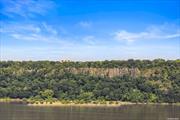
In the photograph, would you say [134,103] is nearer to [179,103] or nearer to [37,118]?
[179,103]

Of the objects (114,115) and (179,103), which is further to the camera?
(179,103)

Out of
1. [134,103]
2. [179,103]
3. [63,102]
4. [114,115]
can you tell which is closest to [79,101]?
[63,102]

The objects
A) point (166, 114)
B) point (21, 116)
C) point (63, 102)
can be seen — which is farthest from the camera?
point (63, 102)

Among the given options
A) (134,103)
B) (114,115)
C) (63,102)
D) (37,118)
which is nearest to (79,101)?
(63,102)

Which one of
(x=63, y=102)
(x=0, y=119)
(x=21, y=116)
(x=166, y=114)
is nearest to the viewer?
(x=0, y=119)

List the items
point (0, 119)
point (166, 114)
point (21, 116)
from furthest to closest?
point (166, 114)
point (21, 116)
point (0, 119)

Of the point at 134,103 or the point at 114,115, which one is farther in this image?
the point at 134,103

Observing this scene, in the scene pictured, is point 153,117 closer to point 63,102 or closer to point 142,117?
point 142,117

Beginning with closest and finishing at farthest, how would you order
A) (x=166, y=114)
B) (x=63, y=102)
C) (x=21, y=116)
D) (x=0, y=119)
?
(x=0, y=119)
(x=21, y=116)
(x=166, y=114)
(x=63, y=102)

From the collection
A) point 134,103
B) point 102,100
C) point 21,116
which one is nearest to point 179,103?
point 134,103
